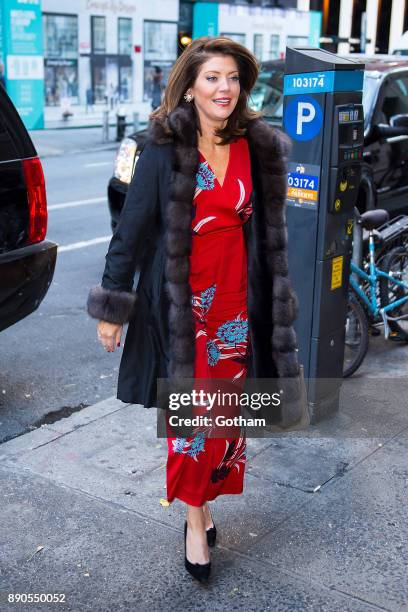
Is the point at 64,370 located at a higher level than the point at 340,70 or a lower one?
lower

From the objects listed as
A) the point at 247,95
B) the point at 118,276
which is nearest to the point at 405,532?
the point at 118,276

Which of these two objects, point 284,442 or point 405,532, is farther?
point 284,442

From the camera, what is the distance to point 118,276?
3.04 meters

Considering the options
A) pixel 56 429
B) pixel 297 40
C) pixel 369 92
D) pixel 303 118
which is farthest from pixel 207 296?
pixel 297 40

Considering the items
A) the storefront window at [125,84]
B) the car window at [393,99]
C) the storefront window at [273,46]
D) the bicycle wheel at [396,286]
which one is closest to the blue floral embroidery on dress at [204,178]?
the bicycle wheel at [396,286]

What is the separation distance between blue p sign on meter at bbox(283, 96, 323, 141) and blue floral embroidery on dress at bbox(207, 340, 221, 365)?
1573 mm

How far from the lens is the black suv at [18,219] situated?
173 inches

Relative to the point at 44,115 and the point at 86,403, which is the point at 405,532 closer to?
the point at 86,403

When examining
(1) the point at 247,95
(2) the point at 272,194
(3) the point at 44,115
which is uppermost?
(1) the point at 247,95

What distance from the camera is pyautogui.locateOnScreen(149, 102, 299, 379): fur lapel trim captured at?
294 centimetres

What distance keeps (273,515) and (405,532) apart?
1.86ft

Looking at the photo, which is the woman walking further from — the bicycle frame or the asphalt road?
the bicycle frame

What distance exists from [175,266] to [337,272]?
1.75m

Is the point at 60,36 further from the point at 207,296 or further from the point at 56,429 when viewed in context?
the point at 207,296
